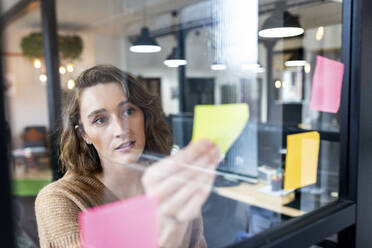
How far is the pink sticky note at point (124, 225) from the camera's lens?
0.91ft

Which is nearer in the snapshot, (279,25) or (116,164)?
(116,164)

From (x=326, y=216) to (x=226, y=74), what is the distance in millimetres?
409

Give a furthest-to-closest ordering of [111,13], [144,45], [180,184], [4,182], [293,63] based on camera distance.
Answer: [293,63], [111,13], [144,45], [180,184], [4,182]

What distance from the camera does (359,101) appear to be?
0.58 m

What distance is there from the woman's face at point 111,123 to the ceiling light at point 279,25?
438 mm

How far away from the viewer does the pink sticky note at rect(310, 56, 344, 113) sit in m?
0.60

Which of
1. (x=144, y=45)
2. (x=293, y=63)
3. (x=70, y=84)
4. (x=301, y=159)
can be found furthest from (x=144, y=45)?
(x=293, y=63)

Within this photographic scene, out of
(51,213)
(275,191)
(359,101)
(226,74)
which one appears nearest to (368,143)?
(359,101)

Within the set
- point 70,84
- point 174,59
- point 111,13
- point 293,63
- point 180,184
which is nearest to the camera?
point 180,184

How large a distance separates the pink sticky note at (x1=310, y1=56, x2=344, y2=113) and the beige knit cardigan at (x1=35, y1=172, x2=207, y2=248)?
0.38 meters

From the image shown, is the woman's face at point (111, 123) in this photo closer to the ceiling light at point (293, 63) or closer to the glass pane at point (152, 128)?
the glass pane at point (152, 128)

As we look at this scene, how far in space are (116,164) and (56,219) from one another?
4.3 inches

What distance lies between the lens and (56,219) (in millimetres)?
406

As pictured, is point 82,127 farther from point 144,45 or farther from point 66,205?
point 144,45
